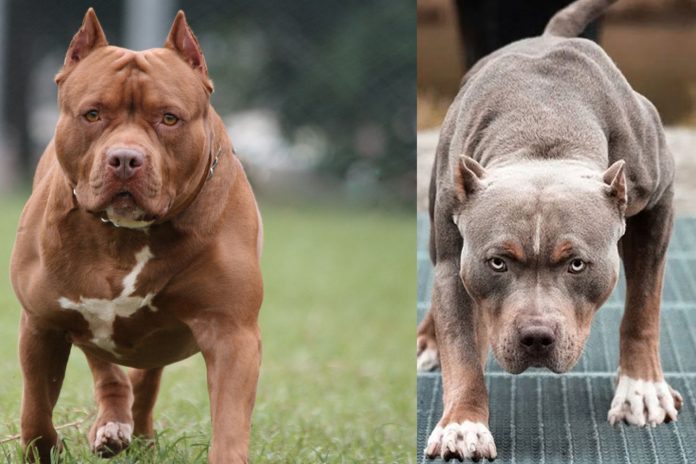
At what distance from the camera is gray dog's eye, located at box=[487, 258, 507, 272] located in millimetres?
3154

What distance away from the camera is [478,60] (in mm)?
4227

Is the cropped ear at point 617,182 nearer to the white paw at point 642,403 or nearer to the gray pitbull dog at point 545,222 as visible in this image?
the gray pitbull dog at point 545,222

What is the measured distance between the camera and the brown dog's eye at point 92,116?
3.33 metres

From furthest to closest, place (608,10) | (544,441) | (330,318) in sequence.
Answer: (330,318) → (608,10) → (544,441)

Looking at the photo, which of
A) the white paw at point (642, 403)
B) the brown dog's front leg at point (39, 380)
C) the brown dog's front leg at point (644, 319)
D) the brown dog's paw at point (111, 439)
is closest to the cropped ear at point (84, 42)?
the brown dog's front leg at point (39, 380)

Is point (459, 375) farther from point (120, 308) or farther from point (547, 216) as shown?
point (120, 308)

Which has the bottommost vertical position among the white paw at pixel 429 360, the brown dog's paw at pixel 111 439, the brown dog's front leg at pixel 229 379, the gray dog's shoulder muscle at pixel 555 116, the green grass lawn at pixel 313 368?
the green grass lawn at pixel 313 368

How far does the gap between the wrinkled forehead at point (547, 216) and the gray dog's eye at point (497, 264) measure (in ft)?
0.13

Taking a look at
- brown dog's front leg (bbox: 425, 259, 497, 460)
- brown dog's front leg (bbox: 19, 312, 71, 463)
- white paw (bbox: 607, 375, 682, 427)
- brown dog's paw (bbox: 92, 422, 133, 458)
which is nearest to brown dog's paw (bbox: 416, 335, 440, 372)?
white paw (bbox: 607, 375, 682, 427)

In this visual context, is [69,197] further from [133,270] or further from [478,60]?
[478,60]

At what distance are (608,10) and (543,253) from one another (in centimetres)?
188

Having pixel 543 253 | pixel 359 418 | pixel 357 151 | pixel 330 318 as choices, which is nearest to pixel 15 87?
pixel 357 151

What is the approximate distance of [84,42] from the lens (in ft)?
11.3

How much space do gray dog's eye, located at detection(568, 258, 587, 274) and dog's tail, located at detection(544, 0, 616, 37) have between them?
140 centimetres
